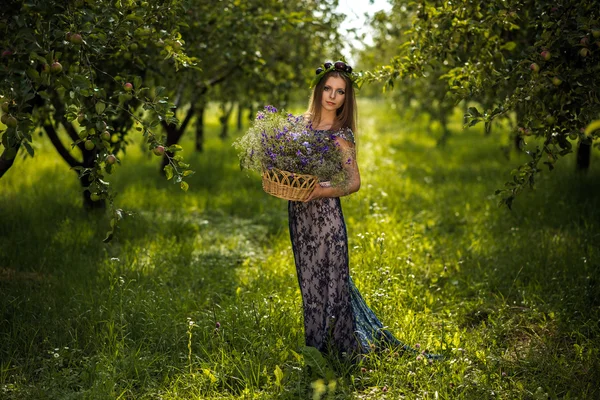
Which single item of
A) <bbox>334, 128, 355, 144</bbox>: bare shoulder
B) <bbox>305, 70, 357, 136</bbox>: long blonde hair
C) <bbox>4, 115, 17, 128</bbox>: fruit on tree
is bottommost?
<bbox>4, 115, 17, 128</bbox>: fruit on tree

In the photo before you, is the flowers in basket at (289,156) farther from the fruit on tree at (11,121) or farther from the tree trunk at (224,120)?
the tree trunk at (224,120)

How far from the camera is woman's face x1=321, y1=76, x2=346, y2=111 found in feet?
11.6

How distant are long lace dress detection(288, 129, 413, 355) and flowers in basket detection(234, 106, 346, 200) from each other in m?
0.22

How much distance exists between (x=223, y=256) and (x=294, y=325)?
1.84 metres

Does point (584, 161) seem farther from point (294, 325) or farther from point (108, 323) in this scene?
point (108, 323)

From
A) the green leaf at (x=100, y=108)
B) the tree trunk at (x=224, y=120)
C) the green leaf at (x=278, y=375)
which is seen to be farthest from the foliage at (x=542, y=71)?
the tree trunk at (x=224, y=120)

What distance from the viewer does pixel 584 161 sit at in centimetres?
763

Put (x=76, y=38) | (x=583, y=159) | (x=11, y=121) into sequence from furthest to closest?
(x=583, y=159) → (x=76, y=38) → (x=11, y=121)

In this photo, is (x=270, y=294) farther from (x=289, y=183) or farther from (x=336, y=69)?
(x=336, y=69)

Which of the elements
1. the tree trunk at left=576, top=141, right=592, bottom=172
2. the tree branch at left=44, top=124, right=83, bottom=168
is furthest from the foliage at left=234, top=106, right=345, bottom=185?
the tree trunk at left=576, top=141, right=592, bottom=172

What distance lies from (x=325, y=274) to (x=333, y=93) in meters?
1.11

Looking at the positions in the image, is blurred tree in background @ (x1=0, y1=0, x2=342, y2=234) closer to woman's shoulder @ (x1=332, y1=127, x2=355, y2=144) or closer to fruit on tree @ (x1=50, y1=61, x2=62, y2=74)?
fruit on tree @ (x1=50, y1=61, x2=62, y2=74)

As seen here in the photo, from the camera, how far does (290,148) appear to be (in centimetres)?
319

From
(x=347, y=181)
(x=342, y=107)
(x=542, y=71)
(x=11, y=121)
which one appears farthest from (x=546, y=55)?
(x=11, y=121)
